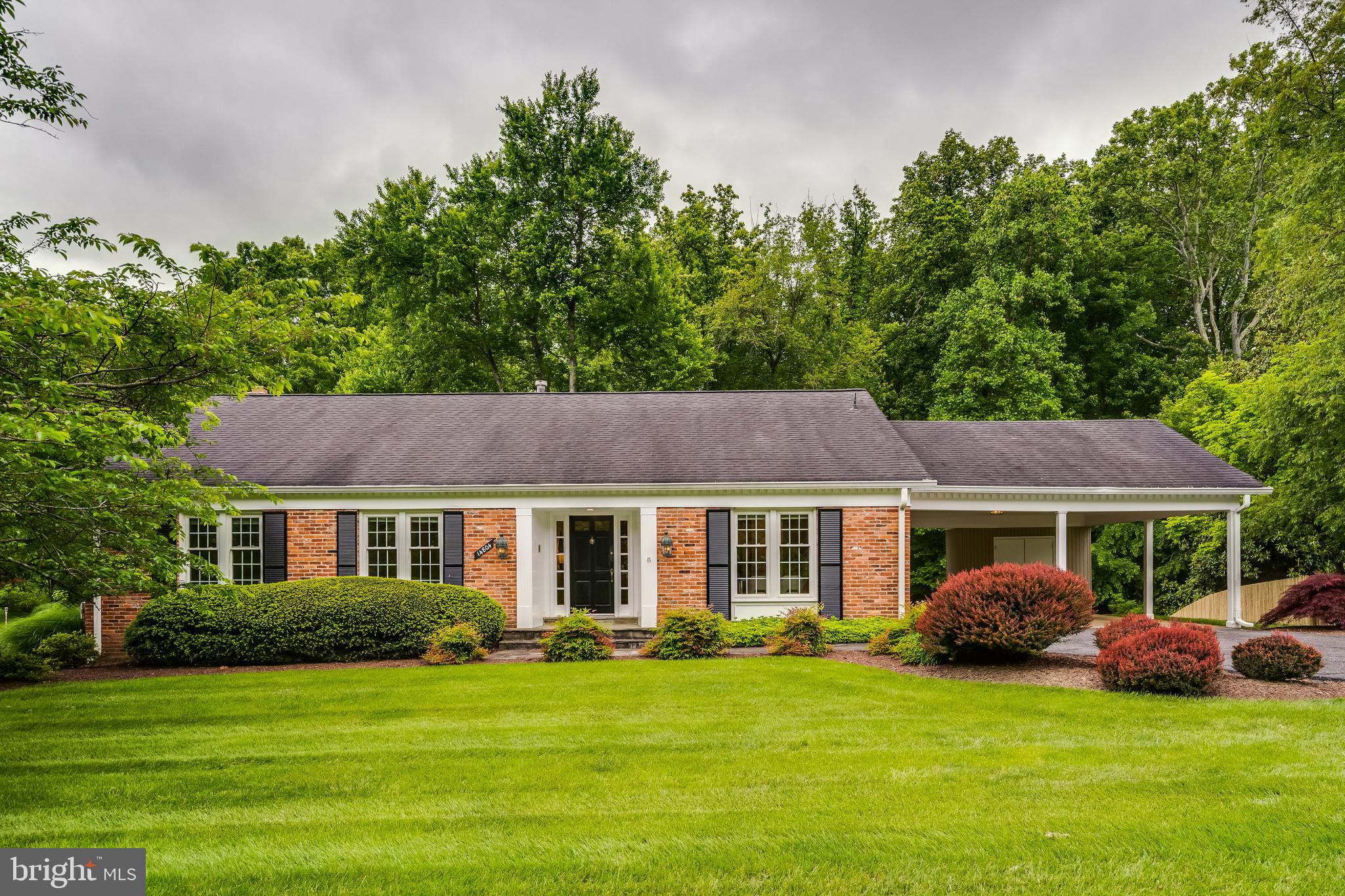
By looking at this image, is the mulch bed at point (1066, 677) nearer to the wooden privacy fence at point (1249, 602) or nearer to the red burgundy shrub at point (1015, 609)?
the red burgundy shrub at point (1015, 609)

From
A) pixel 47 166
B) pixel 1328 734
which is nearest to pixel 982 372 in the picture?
pixel 1328 734

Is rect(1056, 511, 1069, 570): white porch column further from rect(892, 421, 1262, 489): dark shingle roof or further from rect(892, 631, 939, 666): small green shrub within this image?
rect(892, 631, 939, 666): small green shrub

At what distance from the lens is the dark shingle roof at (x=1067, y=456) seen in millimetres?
15484

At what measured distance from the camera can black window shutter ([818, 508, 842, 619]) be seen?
14438 millimetres

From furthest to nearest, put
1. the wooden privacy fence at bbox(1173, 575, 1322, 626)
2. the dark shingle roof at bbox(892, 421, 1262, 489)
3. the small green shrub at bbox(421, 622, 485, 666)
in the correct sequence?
the wooden privacy fence at bbox(1173, 575, 1322, 626) < the dark shingle roof at bbox(892, 421, 1262, 489) < the small green shrub at bbox(421, 622, 485, 666)

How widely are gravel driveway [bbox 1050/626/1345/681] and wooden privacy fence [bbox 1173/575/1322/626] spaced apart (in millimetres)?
4262

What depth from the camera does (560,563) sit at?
15836mm

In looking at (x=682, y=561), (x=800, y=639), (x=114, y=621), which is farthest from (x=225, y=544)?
(x=800, y=639)

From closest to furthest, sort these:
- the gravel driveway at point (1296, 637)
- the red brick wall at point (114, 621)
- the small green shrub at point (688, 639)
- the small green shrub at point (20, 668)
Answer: the gravel driveway at point (1296, 637), the small green shrub at point (20, 668), the small green shrub at point (688, 639), the red brick wall at point (114, 621)

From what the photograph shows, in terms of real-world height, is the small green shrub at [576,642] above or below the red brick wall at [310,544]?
below

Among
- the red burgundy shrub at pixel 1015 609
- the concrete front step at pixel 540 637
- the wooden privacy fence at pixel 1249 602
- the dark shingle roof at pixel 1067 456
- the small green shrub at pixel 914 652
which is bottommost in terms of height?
the wooden privacy fence at pixel 1249 602

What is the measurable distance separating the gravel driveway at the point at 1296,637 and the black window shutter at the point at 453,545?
10.2 m

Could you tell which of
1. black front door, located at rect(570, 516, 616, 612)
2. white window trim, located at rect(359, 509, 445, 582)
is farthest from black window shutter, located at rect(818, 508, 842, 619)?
white window trim, located at rect(359, 509, 445, 582)

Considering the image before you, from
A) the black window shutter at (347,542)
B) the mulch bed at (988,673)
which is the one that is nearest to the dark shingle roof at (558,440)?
the black window shutter at (347,542)
